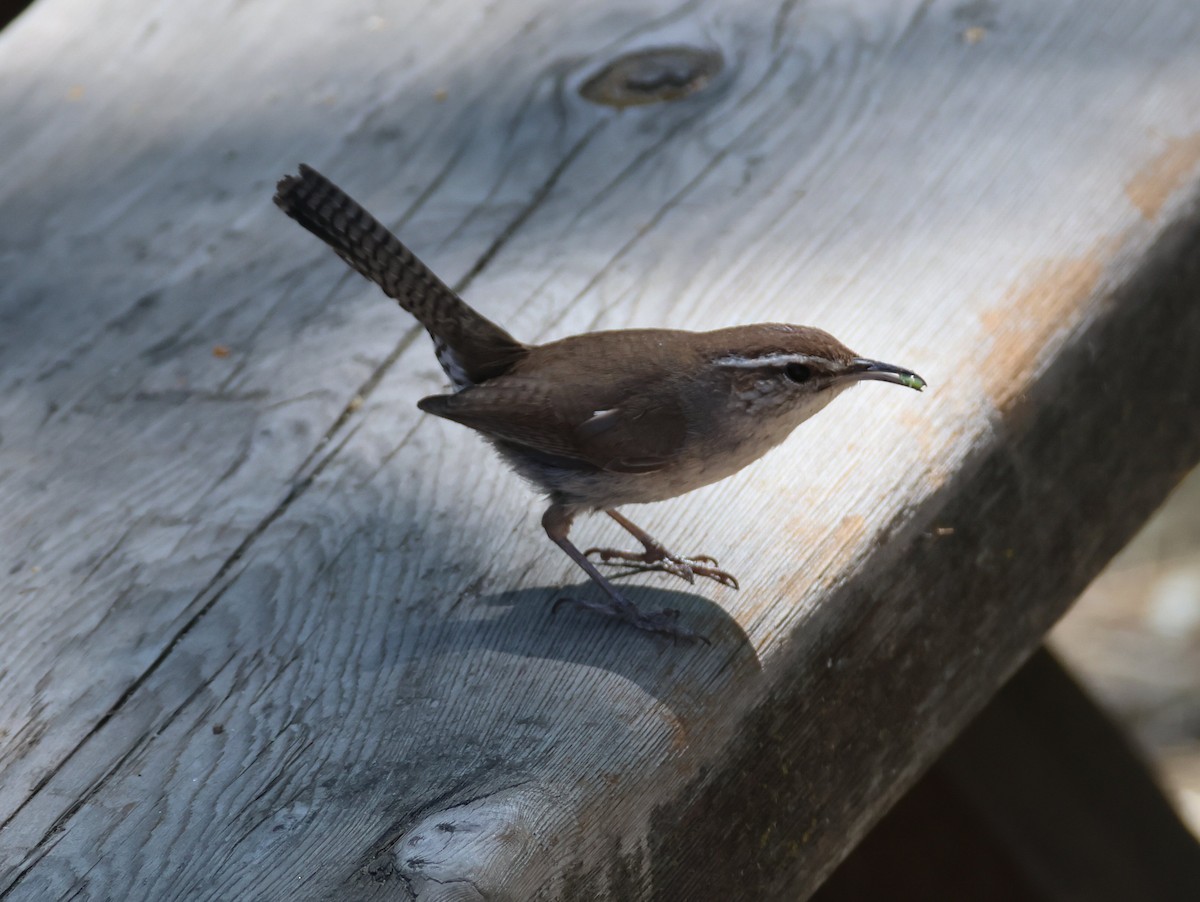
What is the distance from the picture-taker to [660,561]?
2.30 metres

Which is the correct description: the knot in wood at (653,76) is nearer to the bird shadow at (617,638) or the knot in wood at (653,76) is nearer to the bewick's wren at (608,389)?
the bewick's wren at (608,389)

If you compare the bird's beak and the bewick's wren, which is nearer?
the bird's beak

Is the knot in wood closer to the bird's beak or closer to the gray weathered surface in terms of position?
the gray weathered surface

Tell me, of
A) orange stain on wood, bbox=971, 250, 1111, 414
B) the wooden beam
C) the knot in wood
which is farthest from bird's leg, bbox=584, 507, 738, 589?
the wooden beam

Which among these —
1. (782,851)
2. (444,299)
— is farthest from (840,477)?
(444,299)

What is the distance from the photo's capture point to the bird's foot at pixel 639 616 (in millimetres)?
2041

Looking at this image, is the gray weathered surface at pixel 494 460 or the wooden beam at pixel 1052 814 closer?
the gray weathered surface at pixel 494 460

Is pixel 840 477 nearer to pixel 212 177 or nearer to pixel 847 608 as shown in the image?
pixel 847 608

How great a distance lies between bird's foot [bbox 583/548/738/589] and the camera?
2.17 metres

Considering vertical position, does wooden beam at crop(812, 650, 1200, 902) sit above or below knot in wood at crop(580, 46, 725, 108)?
below

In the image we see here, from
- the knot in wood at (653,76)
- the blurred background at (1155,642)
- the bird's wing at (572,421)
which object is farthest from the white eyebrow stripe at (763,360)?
the blurred background at (1155,642)

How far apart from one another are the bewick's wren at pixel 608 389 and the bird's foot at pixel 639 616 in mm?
154

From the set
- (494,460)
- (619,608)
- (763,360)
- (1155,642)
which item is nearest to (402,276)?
(494,460)

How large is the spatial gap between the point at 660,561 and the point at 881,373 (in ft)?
1.68
